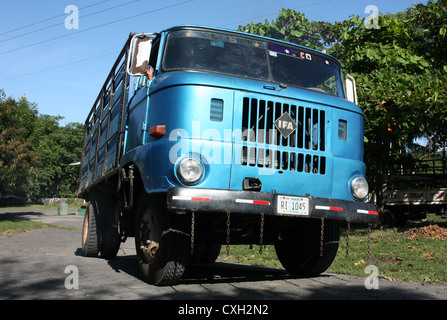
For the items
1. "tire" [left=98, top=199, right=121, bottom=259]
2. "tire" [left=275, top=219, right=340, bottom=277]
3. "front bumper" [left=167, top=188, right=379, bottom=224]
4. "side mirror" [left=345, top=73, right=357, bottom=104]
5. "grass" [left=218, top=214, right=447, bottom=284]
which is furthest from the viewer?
"tire" [left=98, top=199, right=121, bottom=259]

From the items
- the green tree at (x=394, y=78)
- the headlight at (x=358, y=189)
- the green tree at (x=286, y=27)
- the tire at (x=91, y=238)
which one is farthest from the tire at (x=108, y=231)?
the green tree at (x=286, y=27)

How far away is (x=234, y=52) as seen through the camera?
206 inches

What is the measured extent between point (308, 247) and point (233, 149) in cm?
206

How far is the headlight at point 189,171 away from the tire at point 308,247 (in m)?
1.67

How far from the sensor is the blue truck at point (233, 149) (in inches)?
174

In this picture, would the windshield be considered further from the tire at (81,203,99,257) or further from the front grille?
the tire at (81,203,99,257)

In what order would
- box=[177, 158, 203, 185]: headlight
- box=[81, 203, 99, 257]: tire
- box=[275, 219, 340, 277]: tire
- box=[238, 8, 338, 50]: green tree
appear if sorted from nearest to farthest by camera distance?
1. box=[177, 158, 203, 185]: headlight
2. box=[275, 219, 340, 277]: tire
3. box=[81, 203, 99, 257]: tire
4. box=[238, 8, 338, 50]: green tree

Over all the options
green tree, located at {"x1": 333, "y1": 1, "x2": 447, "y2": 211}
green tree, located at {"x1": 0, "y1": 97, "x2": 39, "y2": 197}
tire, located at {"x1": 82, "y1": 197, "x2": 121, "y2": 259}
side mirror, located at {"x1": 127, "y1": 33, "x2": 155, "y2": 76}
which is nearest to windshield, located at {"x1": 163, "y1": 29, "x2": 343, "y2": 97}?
side mirror, located at {"x1": 127, "y1": 33, "x2": 155, "y2": 76}

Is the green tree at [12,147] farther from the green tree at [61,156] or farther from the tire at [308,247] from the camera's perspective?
the green tree at [61,156]

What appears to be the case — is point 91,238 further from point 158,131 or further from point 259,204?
point 259,204

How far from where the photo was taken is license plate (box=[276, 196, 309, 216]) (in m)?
4.49

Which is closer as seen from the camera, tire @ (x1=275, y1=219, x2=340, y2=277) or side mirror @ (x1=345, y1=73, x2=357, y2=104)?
tire @ (x1=275, y1=219, x2=340, y2=277)

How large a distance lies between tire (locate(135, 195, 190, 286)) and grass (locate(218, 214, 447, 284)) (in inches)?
106

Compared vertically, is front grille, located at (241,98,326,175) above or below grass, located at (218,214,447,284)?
above
